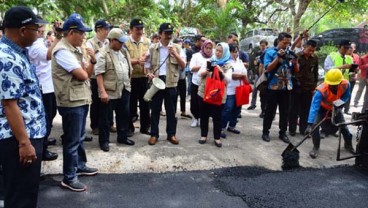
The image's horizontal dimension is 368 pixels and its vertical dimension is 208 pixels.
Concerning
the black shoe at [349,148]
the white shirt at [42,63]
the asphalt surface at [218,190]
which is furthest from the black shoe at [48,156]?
the black shoe at [349,148]

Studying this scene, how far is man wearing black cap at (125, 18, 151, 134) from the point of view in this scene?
17.9ft

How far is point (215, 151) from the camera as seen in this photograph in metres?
5.20

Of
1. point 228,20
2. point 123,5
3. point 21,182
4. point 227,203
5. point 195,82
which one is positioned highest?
point 123,5

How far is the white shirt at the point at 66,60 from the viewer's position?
3.52m

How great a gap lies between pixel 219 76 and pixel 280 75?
1065 millimetres

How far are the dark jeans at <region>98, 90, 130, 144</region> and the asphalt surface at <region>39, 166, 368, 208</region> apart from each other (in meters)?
0.85

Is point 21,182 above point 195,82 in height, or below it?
below

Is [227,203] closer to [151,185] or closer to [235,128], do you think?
[151,185]

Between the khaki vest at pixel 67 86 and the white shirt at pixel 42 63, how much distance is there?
2.07ft

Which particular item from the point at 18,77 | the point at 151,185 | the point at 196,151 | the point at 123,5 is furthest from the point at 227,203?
the point at 123,5

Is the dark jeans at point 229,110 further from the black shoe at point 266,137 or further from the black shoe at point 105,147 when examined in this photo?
the black shoe at point 105,147

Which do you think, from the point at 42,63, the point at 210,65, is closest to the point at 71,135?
the point at 42,63

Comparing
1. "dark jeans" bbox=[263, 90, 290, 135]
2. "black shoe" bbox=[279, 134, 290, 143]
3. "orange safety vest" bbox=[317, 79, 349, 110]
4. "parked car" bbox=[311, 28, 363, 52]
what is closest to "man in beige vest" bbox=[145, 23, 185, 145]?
"dark jeans" bbox=[263, 90, 290, 135]

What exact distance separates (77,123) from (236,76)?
3178 mm
